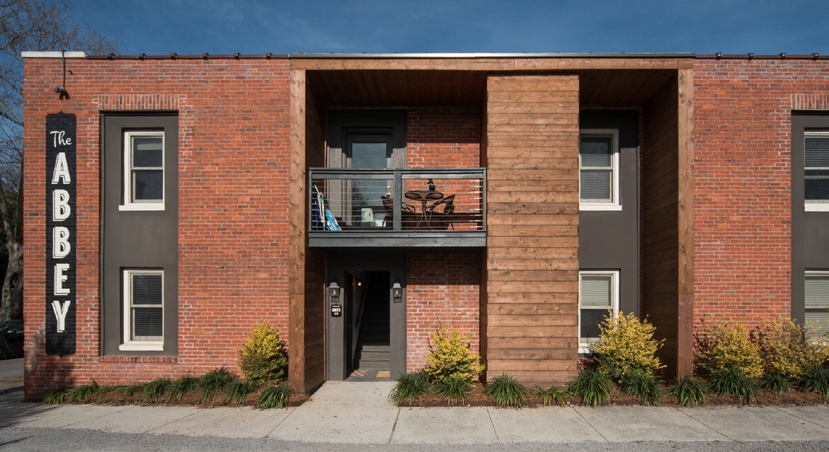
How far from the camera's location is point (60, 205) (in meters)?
8.39

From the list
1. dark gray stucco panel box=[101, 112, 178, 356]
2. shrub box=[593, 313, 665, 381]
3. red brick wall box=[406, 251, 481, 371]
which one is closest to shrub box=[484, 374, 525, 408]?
red brick wall box=[406, 251, 481, 371]

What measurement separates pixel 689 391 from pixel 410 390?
441 centimetres

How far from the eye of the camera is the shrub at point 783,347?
25.2ft

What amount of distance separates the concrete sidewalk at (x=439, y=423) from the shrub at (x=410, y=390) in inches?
7.0

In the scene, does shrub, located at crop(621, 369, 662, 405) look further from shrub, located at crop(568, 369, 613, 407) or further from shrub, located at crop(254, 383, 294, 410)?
shrub, located at crop(254, 383, 294, 410)

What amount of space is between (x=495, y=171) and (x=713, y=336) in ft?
15.8

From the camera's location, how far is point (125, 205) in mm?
8656

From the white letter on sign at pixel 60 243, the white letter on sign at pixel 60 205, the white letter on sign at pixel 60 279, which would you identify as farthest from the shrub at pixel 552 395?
the white letter on sign at pixel 60 205

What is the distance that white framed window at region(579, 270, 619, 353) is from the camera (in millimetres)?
8938

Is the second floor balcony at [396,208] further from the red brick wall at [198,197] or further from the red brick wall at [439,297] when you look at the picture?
the red brick wall at [198,197]

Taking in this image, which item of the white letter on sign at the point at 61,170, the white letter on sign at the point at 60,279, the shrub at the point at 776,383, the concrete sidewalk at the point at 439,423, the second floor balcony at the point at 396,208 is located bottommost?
the concrete sidewalk at the point at 439,423

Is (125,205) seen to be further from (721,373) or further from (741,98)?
(741,98)

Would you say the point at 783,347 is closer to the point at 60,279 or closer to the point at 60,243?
the point at 60,279

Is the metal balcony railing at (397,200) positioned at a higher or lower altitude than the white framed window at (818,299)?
higher
